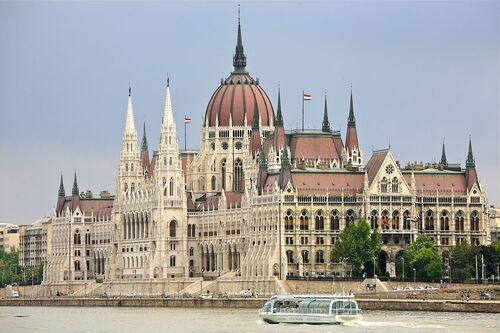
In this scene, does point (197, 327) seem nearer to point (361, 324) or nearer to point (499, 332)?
point (361, 324)

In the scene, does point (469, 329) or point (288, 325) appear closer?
point (469, 329)

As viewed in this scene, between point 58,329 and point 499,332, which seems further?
point 58,329

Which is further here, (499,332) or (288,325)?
(288,325)

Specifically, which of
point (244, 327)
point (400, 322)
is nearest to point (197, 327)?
point (244, 327)

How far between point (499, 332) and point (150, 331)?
29446mm

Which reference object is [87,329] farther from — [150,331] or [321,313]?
[321,313]

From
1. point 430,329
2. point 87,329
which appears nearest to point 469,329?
point 430,329

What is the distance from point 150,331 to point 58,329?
400 inches

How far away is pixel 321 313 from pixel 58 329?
73.9ft

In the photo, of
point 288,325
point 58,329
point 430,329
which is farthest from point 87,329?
point 430,329

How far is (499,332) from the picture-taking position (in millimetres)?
183000

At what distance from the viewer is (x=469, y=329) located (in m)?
187

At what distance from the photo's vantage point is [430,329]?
187 m

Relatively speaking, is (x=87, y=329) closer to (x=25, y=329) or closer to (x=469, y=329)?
(x=25, y=329)
